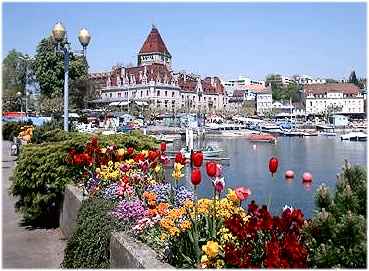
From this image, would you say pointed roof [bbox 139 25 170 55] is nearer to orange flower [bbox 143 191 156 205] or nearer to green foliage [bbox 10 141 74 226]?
green foliage [bbox 10 141 74 226]

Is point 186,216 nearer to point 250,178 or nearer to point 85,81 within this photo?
point 250,178

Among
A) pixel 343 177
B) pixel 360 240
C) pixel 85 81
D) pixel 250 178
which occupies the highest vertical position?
pixel 85 81

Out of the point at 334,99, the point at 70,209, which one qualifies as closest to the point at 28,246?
the point at 70,209

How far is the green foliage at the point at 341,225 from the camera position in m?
3.40

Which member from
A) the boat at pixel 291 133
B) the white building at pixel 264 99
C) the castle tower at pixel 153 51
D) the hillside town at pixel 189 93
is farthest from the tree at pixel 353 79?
the boat at pixel 291 133

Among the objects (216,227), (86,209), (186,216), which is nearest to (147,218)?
(186,216)

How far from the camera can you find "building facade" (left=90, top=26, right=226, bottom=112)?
407 feet

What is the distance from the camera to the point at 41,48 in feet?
211

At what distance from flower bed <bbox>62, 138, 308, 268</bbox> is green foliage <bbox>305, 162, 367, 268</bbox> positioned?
0.13 m

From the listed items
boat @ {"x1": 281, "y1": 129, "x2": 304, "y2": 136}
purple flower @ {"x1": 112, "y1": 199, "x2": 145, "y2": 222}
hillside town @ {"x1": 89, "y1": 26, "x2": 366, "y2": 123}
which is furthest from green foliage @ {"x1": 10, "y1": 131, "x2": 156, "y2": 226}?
hillside town @ {"x1": 89, "y1": 26, "x2": 366, "y2": 123}

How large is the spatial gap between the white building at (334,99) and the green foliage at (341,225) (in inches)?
5434

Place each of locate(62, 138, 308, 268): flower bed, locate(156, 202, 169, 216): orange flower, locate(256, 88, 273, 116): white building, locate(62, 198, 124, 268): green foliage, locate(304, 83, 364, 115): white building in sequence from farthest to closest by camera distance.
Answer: locate(256, 88, 273, 116): white building
locate(304, 83, 364, 115): white building
locate(62, 198, 124, 268): green foliage
locate(156, 202, 169, 216): orange flower
locate(62, 138, 308, 268): flower bed

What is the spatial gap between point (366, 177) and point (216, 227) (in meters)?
1.30

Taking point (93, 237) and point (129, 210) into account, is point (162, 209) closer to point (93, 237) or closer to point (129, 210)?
point (129, 210)
